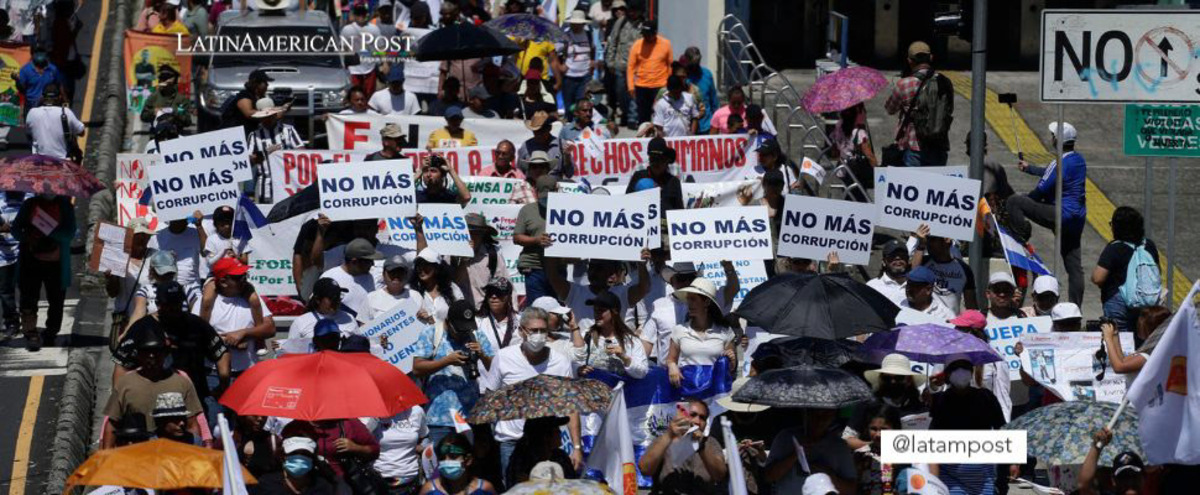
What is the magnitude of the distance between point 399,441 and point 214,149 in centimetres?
487

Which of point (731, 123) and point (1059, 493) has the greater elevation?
point (731, 123)

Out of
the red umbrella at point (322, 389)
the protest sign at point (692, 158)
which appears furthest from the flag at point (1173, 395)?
the protest sign at point (692, 158)

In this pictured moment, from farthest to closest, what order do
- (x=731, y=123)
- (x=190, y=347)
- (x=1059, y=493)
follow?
(x=731, y=123), (x=190, y=347), (x=1059, y=493)

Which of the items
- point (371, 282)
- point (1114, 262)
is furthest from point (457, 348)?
point (1114, 262)

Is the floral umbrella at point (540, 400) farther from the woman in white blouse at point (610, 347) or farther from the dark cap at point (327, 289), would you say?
the dark cap at point (327, 289)

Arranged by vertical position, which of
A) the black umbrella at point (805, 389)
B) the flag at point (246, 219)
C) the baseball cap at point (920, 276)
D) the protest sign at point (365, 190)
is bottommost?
the black umbrella at point (805, 389)

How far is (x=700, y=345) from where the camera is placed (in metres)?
14.4

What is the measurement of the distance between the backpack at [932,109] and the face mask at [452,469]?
8.75 meters

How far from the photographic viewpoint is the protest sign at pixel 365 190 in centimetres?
1683

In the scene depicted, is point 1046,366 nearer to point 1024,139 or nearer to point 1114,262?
point 1114,262

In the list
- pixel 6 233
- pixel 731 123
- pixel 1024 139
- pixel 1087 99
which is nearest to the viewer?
pixel 1087 99

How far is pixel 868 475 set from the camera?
1255 centimetres

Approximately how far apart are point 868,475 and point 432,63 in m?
13.0

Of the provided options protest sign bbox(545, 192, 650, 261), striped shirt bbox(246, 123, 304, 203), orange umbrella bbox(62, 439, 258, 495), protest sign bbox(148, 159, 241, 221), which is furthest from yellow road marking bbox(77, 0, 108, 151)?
orange umbrella bbox(62, 439, 258, 495)
